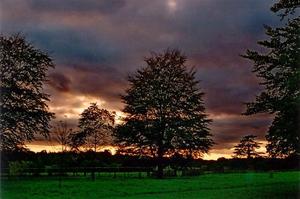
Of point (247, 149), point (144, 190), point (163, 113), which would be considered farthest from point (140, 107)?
point (247, 149)

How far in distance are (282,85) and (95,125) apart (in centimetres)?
5292

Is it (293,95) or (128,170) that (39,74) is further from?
(293,95)

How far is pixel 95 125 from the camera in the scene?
7688 cm

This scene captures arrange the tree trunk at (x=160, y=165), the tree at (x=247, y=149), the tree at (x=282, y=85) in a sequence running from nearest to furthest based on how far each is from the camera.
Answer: the tree at (x=282, y=85) < the tree trunk at (x=160, y=165) < the tree at (x=247, y=149)

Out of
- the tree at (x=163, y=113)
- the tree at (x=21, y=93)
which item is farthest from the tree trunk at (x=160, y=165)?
the tree at (x=21, y=93)

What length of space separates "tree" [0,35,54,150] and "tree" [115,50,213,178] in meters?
10.4

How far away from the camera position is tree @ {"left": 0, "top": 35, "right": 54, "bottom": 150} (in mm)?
45500

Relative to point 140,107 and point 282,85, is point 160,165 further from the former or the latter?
point 282,85

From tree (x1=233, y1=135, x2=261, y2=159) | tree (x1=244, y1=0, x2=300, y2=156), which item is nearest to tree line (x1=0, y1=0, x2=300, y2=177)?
tree (x1=244, y1=0, x2=300, y2=156)

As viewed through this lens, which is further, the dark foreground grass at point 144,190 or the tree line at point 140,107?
the tree line at point 140,107

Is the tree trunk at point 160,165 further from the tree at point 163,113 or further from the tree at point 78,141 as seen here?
the tree at point 78,141

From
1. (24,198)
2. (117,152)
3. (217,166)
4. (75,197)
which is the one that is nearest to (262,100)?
(75,197)

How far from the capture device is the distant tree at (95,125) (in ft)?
250

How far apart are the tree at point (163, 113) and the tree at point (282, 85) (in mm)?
25315
